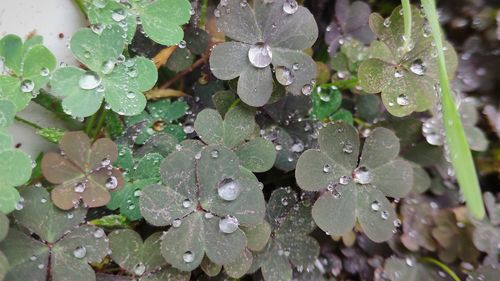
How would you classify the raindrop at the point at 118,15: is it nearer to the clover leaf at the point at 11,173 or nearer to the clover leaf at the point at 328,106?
the clover leaf at the point at 11,173

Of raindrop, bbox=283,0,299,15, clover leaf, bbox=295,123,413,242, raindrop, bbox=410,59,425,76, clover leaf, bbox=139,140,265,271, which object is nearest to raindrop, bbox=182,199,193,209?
clover leaf, bbox=139,140,265,271

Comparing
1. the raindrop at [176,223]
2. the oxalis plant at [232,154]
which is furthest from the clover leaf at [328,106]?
the raindrop at [176,223]

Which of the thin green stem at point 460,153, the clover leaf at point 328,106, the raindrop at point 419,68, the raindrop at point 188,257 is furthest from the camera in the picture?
the clover leaf at point 328,106

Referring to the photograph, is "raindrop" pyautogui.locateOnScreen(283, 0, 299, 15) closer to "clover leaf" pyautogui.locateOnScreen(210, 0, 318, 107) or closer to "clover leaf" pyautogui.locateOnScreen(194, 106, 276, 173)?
"clover leaf" pyautogui.locateOnScreen(210, 0, 318, 107)

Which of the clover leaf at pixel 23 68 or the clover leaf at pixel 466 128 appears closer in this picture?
the clover leaf at pixel 23 68

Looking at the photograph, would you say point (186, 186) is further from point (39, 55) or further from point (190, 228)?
point (39, 55)

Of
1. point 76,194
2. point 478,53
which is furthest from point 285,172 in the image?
point 478,53
